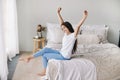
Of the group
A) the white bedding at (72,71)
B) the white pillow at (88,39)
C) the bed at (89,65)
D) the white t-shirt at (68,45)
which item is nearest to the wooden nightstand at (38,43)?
the bed at (89,65)

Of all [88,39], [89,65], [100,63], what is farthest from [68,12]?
[89,65]

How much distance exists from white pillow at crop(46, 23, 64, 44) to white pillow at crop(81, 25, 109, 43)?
0.55 meters

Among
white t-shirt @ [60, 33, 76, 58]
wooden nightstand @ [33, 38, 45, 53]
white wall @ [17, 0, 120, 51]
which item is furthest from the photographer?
white wall @ [17, 0, 120, 51]

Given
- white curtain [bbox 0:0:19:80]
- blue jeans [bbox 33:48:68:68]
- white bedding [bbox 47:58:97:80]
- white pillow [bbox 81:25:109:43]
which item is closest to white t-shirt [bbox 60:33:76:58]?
blue jeans [bbox 33:48:68:68]

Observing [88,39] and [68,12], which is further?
[68,12]

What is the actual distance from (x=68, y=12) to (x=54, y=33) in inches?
27.9

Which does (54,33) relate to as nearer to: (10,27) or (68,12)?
(68,12)

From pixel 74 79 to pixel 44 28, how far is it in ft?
7.59

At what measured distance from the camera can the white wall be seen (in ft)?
16.8

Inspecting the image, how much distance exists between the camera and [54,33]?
4.83 m

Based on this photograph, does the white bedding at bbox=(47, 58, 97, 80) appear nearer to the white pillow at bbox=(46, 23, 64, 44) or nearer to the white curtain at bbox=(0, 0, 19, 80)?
the white pillow at bbox=(46, 23, 64, 44)

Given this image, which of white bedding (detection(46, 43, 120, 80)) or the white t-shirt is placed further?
the white t-shirt

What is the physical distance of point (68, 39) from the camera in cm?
346

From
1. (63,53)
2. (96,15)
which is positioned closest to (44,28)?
(96,15)
